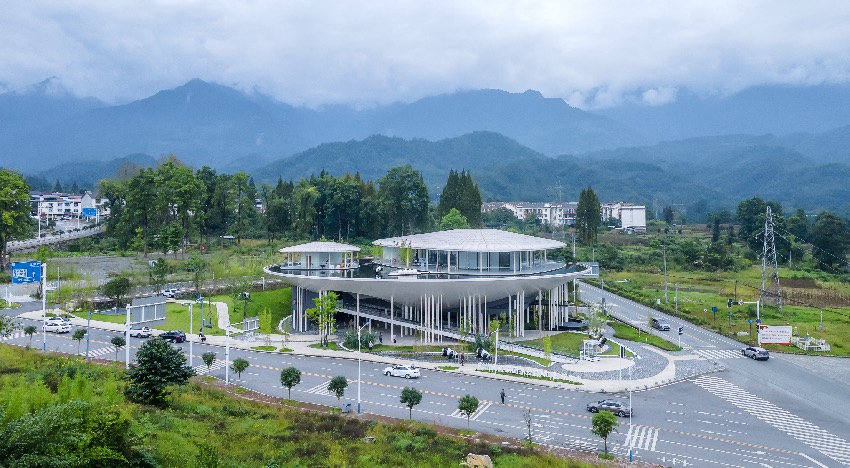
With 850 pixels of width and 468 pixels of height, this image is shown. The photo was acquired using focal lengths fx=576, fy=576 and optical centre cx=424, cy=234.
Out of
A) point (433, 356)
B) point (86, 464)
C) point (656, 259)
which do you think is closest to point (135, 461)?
point (86, 464)

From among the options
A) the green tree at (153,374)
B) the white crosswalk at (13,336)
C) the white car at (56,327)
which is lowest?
the white crosswalk at (13,336)

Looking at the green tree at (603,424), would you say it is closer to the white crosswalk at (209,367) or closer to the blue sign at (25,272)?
→ the white crosswalk at (209,367)

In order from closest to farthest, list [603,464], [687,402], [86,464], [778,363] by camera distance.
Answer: [86,464] < [603,464] < [687,402] < [778,363]

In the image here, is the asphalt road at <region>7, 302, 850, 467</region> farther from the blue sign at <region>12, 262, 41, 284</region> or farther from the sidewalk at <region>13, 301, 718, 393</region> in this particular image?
the blue sign at <region>12, 262, 41, 284</region>

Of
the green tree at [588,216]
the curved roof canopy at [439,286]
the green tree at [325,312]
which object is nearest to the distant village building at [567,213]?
the green tree at [588,216]

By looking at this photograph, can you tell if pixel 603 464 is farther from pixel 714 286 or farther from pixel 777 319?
pixel 714 286
